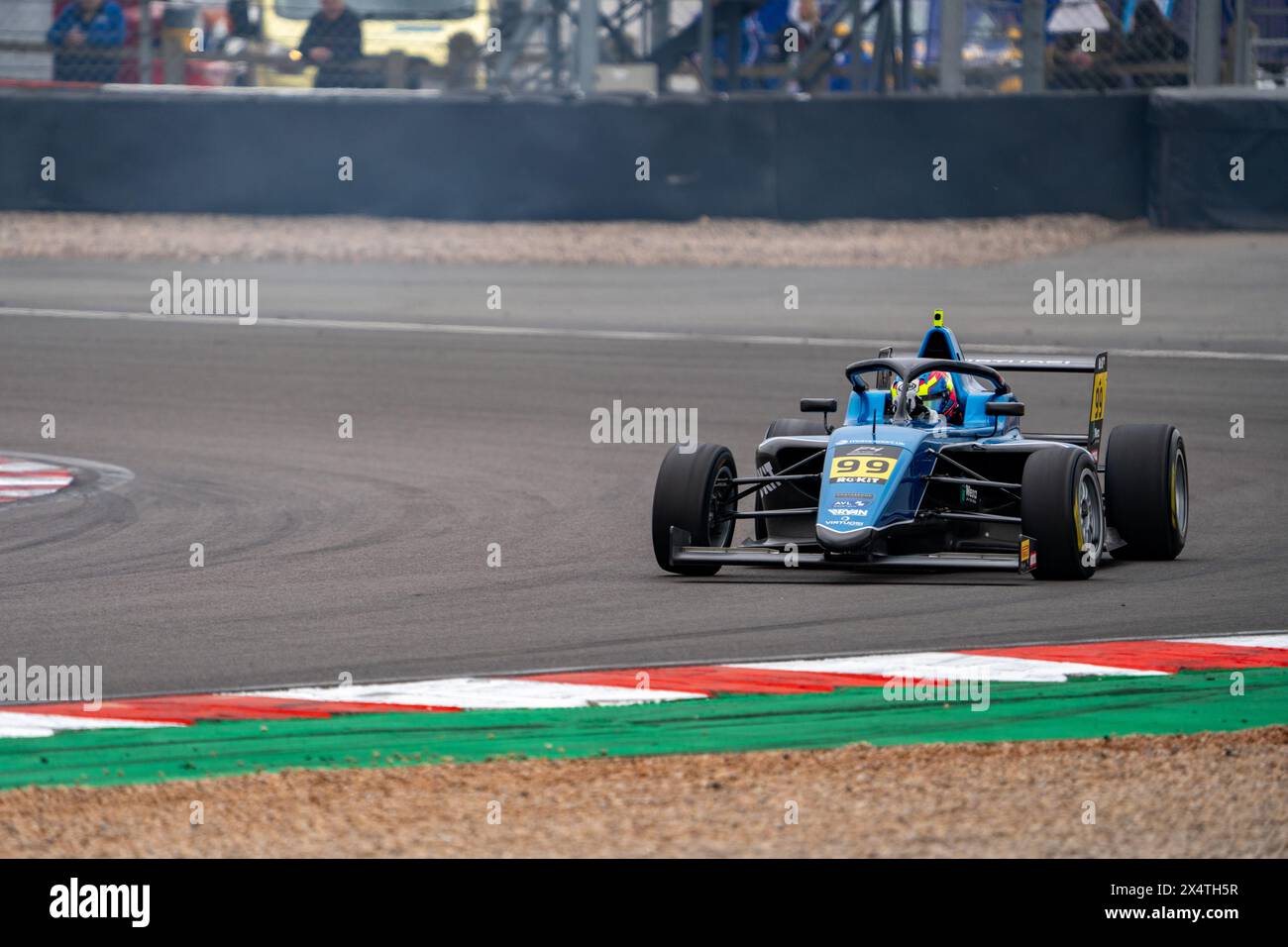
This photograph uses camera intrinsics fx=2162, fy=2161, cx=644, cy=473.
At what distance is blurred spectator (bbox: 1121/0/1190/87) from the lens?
19062 mm

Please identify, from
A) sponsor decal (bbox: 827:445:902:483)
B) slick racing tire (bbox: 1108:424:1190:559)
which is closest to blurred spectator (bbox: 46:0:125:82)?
sponsor decal (bbox: 827:445:902:483)

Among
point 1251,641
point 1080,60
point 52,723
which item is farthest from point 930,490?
point 1080,60

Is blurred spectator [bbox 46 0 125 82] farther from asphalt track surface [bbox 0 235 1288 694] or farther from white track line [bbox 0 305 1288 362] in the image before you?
white track line [bbox 0 305 1288 362]

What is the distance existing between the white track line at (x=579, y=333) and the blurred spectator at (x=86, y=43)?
2348mm

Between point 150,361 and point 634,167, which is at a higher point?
point 634,167

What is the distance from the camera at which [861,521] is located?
8.69m

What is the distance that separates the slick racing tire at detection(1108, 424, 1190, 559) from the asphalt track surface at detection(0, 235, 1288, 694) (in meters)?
0.18

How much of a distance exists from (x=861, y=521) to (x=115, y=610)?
2.95 meters

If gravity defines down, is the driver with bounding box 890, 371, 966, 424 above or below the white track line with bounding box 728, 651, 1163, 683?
above

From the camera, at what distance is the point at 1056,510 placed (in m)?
8.63

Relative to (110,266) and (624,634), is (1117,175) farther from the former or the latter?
(624,634)

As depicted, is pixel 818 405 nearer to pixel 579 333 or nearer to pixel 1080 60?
pixel 579 333

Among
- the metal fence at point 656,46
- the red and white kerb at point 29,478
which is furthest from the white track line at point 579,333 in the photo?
the red and white kerb at point 29,478
